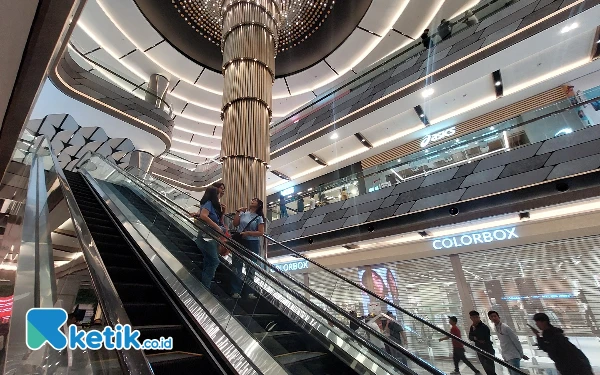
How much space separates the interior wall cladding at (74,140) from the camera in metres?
12.6

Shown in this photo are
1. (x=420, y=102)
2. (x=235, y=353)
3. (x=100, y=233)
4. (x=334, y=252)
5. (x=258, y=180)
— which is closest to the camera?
(x=235, y=353)

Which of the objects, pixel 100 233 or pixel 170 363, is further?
pixel 100 233

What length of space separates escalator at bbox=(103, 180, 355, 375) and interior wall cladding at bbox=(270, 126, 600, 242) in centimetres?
605

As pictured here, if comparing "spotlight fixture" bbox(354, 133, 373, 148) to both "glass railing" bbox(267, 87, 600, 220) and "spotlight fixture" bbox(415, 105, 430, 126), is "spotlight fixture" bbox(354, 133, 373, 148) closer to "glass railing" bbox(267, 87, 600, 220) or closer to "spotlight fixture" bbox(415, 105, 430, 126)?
"spotlight fixture" bbox(415, 105, 430, 126)

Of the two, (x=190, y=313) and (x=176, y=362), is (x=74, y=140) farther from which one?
(x=176, y=362)

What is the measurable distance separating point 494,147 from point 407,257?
406 centimetres

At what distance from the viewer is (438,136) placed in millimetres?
12227

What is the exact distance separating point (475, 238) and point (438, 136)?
5195mm

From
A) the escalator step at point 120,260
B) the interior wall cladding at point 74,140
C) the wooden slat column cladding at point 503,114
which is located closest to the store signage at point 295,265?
the wooden slat column cladding at point 503,114

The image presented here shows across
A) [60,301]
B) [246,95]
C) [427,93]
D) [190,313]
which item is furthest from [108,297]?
[427,93]

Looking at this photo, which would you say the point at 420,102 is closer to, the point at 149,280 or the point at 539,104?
the point at 539,104

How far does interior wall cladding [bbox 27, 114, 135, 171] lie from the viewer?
12586 mm

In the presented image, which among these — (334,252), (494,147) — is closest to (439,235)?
(494,147)

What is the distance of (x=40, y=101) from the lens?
30.8ft
